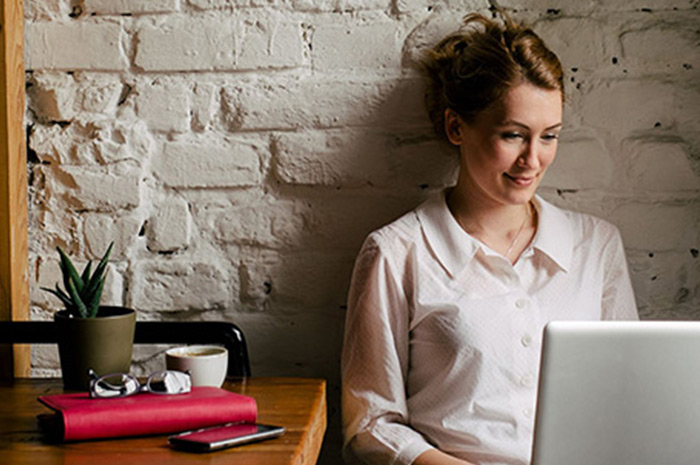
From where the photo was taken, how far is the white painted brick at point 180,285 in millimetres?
1782

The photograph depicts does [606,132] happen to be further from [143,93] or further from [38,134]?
[38,134]

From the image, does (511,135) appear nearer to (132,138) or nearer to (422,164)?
(422,164)

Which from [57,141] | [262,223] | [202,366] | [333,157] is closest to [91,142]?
[57,141]

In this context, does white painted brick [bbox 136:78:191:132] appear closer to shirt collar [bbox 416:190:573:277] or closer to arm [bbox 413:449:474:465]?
shirt collar [bbox 416:190:573:277]

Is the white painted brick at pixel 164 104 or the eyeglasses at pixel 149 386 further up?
the white painted brick at pixel 164 104

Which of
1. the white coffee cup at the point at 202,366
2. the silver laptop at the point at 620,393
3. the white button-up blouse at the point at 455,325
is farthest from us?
the white button-up blouse at the point at 455,325

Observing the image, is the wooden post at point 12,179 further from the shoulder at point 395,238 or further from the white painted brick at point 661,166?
the white painted brick at point 661,166

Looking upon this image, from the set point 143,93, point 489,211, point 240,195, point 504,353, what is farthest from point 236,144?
point 504,353

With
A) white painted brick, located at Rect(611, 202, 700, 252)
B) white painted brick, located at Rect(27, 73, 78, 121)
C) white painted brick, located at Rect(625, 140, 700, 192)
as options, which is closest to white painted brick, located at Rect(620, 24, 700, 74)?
white painted brick, located at Rect(625, 140, 700, 192)

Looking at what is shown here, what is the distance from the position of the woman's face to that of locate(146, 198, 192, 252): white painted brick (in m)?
0.61

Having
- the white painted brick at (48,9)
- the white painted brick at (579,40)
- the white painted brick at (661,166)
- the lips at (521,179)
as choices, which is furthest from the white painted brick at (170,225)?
the white painted brick at (661,166)

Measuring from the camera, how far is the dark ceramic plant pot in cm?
137

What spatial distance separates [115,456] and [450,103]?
0.90 meters

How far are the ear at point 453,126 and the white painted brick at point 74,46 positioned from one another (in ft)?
2.23
